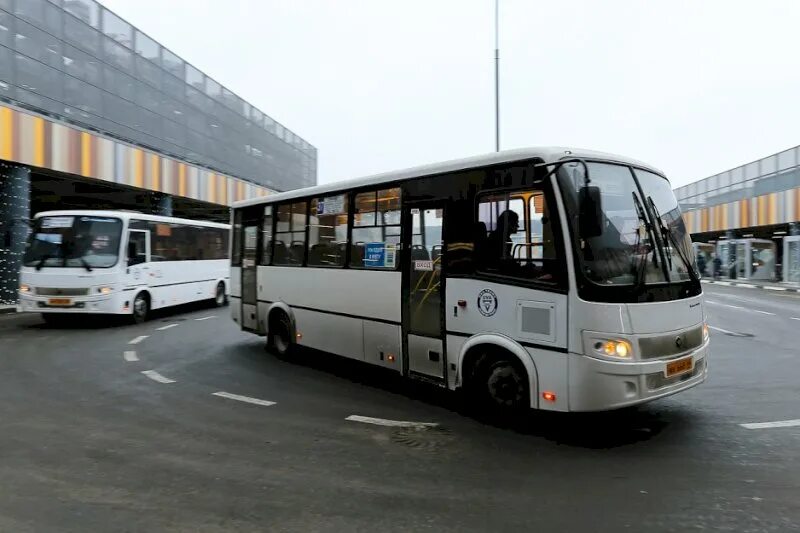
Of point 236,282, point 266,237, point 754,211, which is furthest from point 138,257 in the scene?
point 754,211

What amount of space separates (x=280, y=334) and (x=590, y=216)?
6.06 metres

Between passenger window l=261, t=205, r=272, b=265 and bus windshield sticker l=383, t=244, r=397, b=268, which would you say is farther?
passenger window l=261, t=205, r=272, b=265

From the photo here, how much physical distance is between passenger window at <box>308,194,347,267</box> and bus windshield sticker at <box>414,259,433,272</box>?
155 cm

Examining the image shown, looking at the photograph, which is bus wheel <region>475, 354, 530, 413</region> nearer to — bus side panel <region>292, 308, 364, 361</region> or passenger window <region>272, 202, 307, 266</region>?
bus side panel <region>292, 308, 364, 361</region>

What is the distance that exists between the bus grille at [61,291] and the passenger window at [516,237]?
10526 millimetres

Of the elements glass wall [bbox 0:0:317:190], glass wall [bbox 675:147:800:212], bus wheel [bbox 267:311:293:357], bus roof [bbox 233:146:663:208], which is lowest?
bus wheel [bbox 267:311:293:357]

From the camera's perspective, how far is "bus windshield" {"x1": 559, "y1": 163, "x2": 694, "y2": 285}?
189 inches

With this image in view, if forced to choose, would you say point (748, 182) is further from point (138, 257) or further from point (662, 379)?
point (662, 379)

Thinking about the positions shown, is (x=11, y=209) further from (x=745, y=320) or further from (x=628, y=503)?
(x=745, y=320)

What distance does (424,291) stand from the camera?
6320 mm

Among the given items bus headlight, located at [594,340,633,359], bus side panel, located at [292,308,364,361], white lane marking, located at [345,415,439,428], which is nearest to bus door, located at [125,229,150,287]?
bus side panel, located at [292,308,364,361]

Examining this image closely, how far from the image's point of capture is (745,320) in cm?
1480

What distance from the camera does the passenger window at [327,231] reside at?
773cm

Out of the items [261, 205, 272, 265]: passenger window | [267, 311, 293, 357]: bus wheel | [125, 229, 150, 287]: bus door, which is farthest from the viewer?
[125, 229, 150, 287]: bus door
